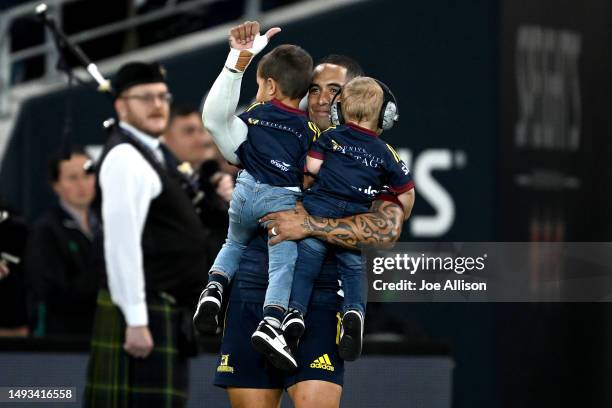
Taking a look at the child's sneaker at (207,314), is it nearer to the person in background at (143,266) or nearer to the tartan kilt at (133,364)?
the person in background at (143,266)

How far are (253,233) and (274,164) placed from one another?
293mm

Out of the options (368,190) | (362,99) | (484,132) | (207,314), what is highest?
(484,132)

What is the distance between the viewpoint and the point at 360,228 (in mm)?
5855

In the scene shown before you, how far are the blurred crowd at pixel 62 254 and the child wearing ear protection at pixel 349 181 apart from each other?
10.1 ft

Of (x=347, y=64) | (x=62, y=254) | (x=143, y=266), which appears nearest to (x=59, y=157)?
(x=62, y=254)

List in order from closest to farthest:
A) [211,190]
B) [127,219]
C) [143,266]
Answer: [127,219], [143,266], [211,190]

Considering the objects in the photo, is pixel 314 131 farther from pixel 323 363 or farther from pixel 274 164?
pixel 323 363

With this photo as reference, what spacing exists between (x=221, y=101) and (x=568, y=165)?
5.66m

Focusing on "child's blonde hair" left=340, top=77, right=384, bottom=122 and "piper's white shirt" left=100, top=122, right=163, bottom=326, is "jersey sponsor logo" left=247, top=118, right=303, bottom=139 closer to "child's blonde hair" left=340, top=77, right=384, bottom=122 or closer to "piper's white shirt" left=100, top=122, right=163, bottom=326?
"child's blonde hair" left=340, top=77, right=384, bottom=122

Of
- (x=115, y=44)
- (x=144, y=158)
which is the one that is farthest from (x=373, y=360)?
(x=115, y=44)

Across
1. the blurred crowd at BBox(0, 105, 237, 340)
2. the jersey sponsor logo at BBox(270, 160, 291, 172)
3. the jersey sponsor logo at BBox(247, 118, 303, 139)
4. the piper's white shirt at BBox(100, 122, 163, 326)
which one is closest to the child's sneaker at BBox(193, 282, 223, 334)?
the jersey sponsor logo at BBox(270, 160, 291, 172)

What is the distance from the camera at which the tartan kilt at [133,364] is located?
776cm

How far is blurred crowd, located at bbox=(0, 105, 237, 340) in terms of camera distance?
9.31 metres

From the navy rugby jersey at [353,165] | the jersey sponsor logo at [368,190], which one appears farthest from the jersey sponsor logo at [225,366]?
the jersey sponsor logo at [368,190]
